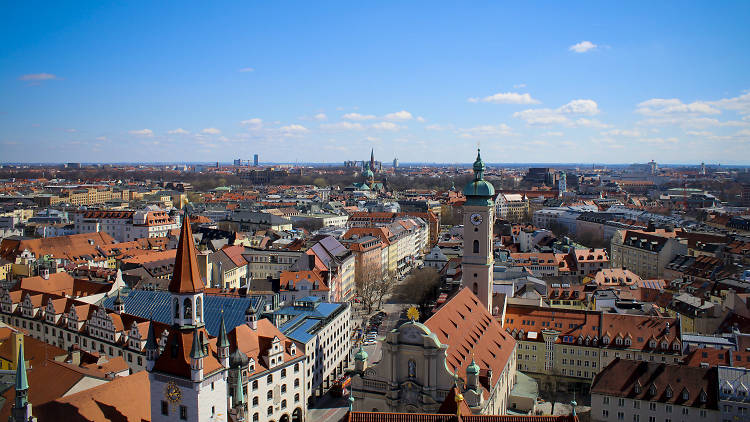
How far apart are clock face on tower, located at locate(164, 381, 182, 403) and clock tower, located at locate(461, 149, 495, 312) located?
3800 centimetres

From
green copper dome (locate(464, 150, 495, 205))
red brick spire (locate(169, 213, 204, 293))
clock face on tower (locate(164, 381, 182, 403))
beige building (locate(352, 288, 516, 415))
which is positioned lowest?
beige building (locate(352, 288, 516, 415))

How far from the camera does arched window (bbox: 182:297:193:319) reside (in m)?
34.1

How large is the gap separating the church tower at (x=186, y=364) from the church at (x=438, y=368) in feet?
40.0

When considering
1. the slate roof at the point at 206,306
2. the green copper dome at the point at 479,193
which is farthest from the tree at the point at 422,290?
the slate roof at the point at 206,306

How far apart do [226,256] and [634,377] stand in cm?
6634

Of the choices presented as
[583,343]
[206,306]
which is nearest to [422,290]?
[583,343]

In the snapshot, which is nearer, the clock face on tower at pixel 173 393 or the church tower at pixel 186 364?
the church tower at pixel 186 364

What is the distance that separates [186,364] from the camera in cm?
3344

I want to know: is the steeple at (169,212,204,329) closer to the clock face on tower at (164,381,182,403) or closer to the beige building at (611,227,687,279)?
the clock face on tower at (164,381,182,403)

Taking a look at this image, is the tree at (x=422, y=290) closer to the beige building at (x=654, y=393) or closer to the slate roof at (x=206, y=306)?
the slate roof at (x=206, y=306)

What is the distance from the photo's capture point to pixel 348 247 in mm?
110812

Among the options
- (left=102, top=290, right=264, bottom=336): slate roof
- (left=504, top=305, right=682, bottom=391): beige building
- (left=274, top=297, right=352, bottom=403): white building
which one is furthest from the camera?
(left=504, top=305, right=682, bottom=391): beige building

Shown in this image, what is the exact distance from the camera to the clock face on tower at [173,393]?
110ft

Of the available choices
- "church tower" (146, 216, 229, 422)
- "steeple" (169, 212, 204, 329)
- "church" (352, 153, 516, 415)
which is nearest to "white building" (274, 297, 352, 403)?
"church" (352, 153, 516, 415)
